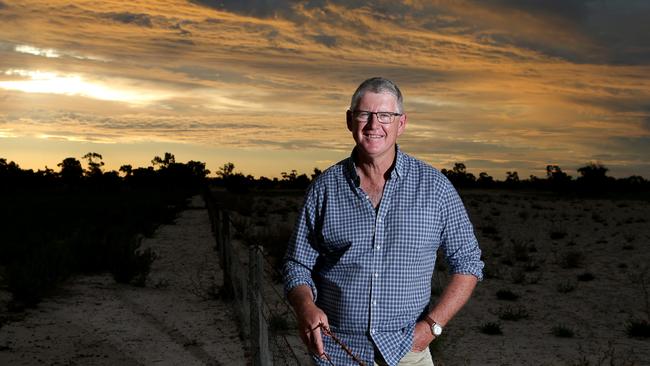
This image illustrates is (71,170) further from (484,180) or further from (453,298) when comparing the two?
(453,298)

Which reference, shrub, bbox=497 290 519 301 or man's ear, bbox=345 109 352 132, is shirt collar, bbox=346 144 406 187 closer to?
man's ear, bbox=345 109 352 132

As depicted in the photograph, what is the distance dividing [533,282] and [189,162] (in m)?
130

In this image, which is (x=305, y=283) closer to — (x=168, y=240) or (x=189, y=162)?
(x=168, y=240)

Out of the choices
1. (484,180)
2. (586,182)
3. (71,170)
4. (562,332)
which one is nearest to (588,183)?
(586,182)

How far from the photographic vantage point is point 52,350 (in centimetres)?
797

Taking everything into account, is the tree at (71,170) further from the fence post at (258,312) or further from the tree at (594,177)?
the fence post at (258,312)

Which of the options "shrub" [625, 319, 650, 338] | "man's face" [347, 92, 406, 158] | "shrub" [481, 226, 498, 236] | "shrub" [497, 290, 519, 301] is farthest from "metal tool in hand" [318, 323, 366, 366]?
"shrub" [481, 226, 498, 236]

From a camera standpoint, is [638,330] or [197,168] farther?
[197,168]

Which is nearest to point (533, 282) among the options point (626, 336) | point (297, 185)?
point (626, 336)

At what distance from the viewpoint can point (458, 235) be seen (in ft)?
9.77

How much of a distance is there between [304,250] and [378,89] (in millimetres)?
732

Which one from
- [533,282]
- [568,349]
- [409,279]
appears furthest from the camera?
[533,282]

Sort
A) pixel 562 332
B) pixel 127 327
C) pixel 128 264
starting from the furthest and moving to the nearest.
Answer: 1. pixel 128 264
2. pixel 562 332
3. pixel 127 327

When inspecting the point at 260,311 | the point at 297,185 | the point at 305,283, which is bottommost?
the point at 297,185
